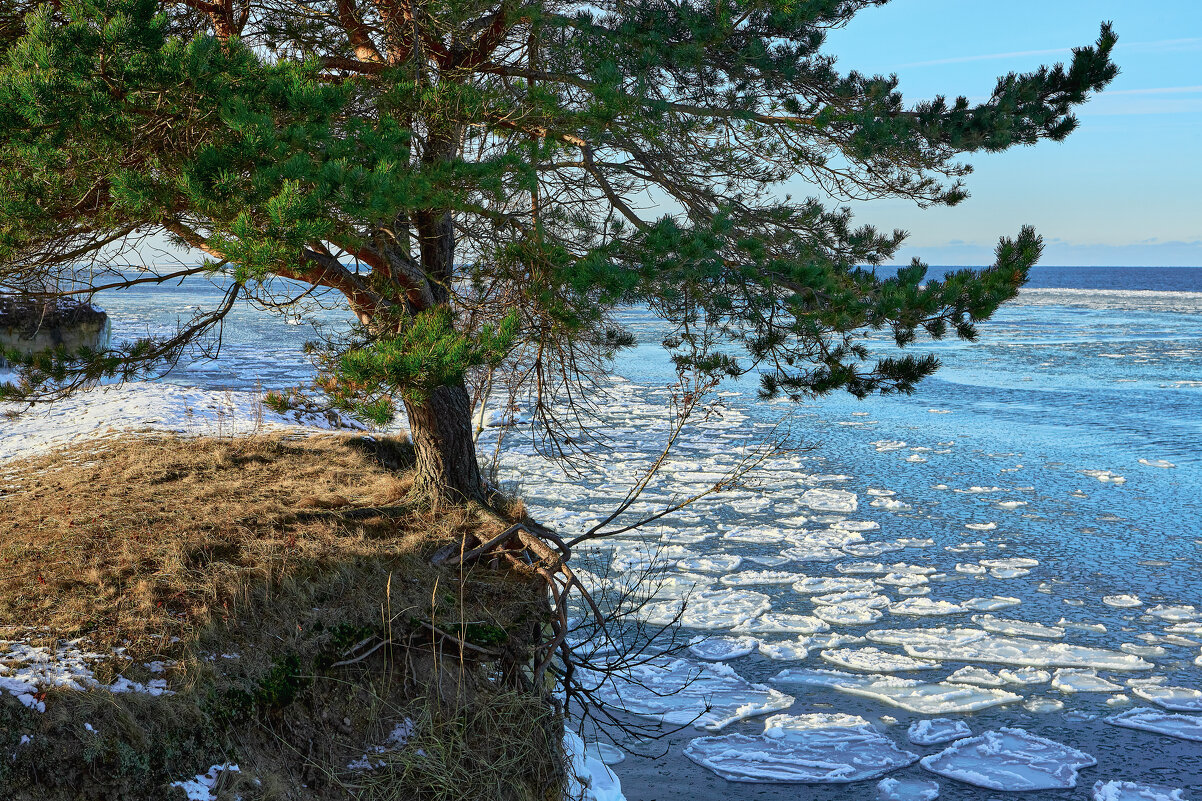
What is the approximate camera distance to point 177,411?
34.3 feet

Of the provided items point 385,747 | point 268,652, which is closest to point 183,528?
point 268,652

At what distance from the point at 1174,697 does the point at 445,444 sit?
5516mm

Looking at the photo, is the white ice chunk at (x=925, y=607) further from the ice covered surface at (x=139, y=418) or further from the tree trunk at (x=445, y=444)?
the ice covered surface at (x=139, y=418)

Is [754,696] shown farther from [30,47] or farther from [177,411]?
[177,411]

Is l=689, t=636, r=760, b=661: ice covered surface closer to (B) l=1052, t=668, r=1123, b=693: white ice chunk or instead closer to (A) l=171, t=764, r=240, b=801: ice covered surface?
(B) l=1052, t=668, r=1123, b=693: white ice chunk

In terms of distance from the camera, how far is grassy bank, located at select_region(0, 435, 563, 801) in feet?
12.3

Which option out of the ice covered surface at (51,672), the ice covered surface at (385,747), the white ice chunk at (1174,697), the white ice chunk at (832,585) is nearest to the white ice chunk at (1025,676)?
the white ice chunk at (1174,697)

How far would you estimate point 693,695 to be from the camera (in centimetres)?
640

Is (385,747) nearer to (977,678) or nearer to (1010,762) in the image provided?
(1010,762)

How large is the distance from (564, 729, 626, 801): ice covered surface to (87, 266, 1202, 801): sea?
0.46ft

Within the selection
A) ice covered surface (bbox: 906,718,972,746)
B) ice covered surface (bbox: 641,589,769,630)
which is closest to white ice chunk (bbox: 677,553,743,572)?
ice covered surface (bbox: 641,589,769,630)

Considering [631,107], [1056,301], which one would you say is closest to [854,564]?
[631,107]

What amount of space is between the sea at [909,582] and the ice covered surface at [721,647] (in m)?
0.02

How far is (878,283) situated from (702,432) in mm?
9479
